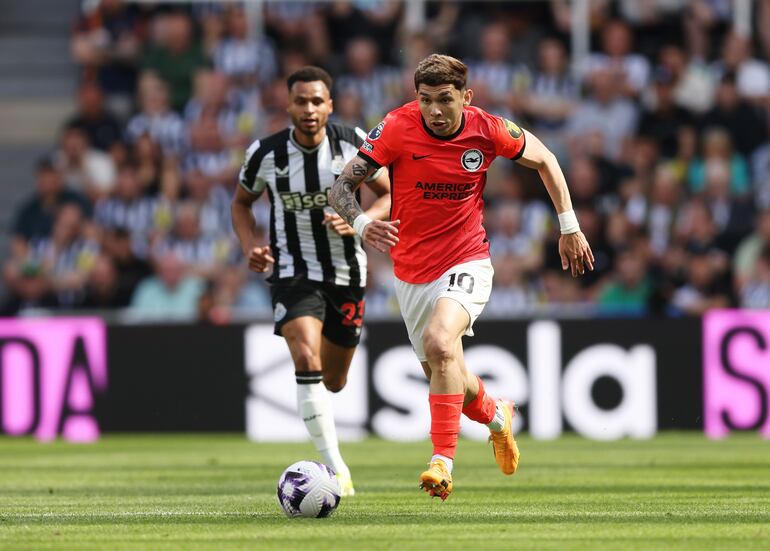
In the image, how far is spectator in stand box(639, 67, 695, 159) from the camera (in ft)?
59.5

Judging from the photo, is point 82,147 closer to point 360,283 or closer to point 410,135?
point 360,283

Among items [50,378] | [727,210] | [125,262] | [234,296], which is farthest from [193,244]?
[727,210]

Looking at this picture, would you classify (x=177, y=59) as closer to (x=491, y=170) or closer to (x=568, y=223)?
(x=491, y=170)

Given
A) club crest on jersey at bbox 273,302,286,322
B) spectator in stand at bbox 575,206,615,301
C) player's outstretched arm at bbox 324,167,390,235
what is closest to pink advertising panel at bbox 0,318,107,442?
spectator in stand at bbox 575,206,615,301

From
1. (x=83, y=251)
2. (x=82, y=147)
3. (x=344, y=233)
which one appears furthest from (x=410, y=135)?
(x=82, y=147)

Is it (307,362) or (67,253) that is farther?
(67,253)

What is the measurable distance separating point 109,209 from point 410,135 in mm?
10271

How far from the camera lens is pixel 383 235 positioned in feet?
26.1

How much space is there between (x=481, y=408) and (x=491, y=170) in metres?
8.96

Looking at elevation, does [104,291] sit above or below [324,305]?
below

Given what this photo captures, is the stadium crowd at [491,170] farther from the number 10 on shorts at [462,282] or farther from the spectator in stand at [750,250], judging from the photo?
the number 10 on shorts at [462,282]

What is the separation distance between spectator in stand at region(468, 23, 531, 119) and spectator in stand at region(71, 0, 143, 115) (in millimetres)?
4373

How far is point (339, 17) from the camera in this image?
770 inches

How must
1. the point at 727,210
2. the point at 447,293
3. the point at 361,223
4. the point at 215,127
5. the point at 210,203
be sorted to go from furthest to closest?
the point at 215,127, the point at 210,203, the point at 727,210, the point at 447,293, the point at 361,223
